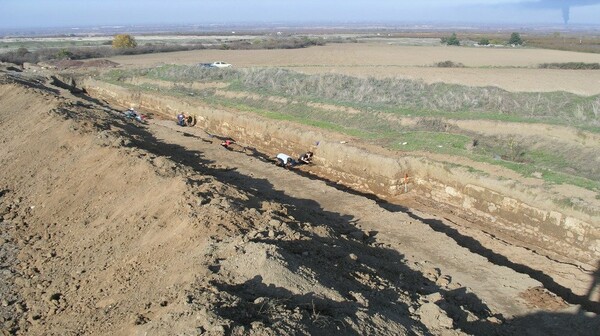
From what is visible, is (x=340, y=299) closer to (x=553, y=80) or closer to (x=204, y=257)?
(x=204, y=257)

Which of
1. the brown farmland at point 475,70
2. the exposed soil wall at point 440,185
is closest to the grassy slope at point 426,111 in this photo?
the exposed soil wall at point 440,185

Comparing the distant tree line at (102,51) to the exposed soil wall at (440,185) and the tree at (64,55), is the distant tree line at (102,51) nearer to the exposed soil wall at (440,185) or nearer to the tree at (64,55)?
the tree at (64,55)

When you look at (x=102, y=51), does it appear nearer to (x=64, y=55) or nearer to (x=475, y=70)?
(x=64, y=55)

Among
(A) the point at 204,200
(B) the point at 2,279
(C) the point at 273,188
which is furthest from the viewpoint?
(C) the point at 273,188

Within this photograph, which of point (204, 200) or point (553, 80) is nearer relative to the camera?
point (204, 200)

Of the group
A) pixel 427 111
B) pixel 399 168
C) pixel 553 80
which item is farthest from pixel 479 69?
pixel 399 168

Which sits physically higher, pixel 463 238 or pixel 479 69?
pixel 479 69
